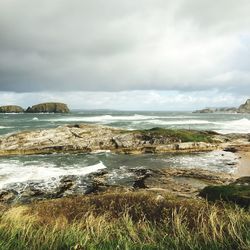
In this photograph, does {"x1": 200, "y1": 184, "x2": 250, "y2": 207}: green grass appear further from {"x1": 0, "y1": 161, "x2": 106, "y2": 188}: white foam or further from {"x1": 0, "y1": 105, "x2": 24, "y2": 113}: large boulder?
{"x1": 0, "y1": 105, "x2": 24, "y2": 113}: large boulder

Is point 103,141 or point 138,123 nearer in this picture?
point 103,141

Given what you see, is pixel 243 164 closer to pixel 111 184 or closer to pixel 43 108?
pixel 111 184

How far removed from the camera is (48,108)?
171250 millimetres

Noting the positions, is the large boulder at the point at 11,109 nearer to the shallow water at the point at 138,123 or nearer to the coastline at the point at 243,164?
the shallow water at the point at 138,123

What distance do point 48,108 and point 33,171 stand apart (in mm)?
149377

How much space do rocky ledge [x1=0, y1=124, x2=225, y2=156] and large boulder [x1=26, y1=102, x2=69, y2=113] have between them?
439 feet

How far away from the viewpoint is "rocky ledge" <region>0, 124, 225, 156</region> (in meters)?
35.8

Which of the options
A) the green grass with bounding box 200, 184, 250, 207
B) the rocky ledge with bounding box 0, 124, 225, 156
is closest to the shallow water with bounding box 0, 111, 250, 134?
the rocky ledge with bounding box 0, 124, 225, 156

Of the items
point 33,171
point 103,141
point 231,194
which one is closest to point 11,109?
point 103,141

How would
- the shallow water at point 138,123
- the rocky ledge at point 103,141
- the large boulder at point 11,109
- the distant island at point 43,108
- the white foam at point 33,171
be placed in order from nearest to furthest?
the white foam at point 33,171 → the rocky ledge at point 103,141 → the shallow water at point 138,123 → the distant island at point 43,108 → the large boulder at point 11,109

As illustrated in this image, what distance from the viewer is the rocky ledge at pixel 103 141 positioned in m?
35.8

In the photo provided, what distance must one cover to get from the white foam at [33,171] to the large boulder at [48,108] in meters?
144

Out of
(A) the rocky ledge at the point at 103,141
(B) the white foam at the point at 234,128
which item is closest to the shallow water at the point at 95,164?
(A) the rocky ledge at the point at 103,141

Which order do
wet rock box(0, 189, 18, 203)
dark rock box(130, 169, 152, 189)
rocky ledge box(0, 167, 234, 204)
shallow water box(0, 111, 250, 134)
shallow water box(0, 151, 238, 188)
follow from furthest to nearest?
1. shallow water box(0, 111, 250, 134)
2. shallow water box(0, 151, 238, 188)
3. dark rock box(130, 169, 152, 189)
4. rocky ledge box(0, 167, 234, 204)
5. wet rock box(0, 189, 18, 203)
